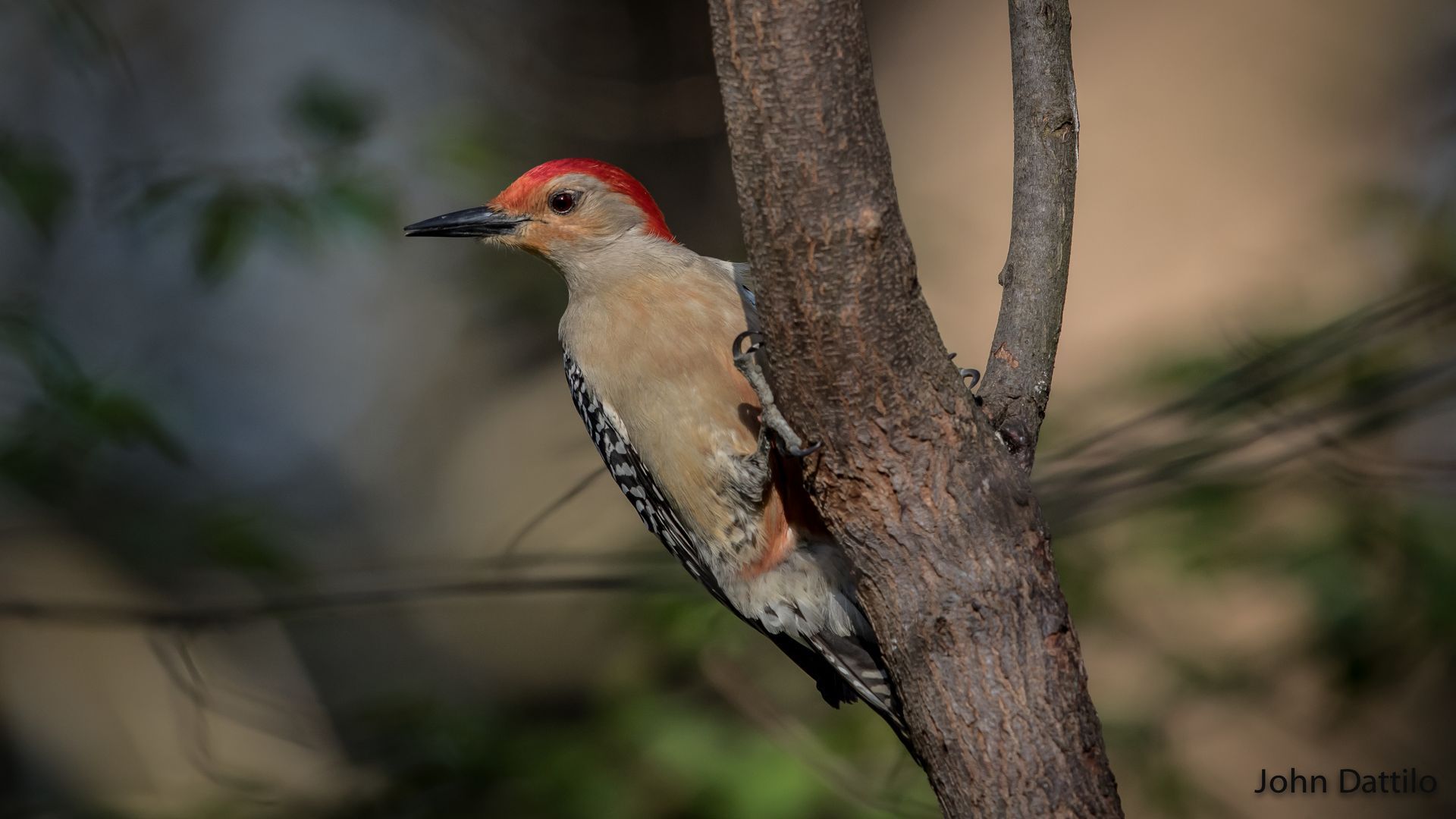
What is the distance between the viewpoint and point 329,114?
439 cm

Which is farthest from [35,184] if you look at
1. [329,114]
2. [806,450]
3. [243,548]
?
[806,450]

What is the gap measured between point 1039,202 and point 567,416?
5.11 metres

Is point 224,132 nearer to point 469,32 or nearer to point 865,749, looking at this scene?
point 469,32

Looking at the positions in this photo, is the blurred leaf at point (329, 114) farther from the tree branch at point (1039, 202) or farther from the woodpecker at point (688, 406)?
the tree branch at point (1039, 202)

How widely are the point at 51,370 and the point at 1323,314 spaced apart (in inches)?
206

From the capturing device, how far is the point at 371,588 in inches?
197

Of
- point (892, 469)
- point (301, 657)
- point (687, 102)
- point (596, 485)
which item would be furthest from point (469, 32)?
point (892, 469)

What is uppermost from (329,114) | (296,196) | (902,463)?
(329,114)

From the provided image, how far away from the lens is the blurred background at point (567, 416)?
4.19 m

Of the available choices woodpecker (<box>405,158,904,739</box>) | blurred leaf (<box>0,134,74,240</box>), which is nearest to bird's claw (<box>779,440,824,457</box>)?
woodpecker (<box>405,158,904,739</box>)

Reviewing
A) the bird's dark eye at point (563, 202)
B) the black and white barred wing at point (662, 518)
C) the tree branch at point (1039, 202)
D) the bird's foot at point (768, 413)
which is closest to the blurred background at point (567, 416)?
the black and white barred wing at point (662, 518)

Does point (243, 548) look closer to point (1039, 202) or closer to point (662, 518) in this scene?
point (662, 518)

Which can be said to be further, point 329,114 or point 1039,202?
Answer: point 329,114

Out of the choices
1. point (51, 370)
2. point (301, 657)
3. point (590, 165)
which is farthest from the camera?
point (301, 657)
